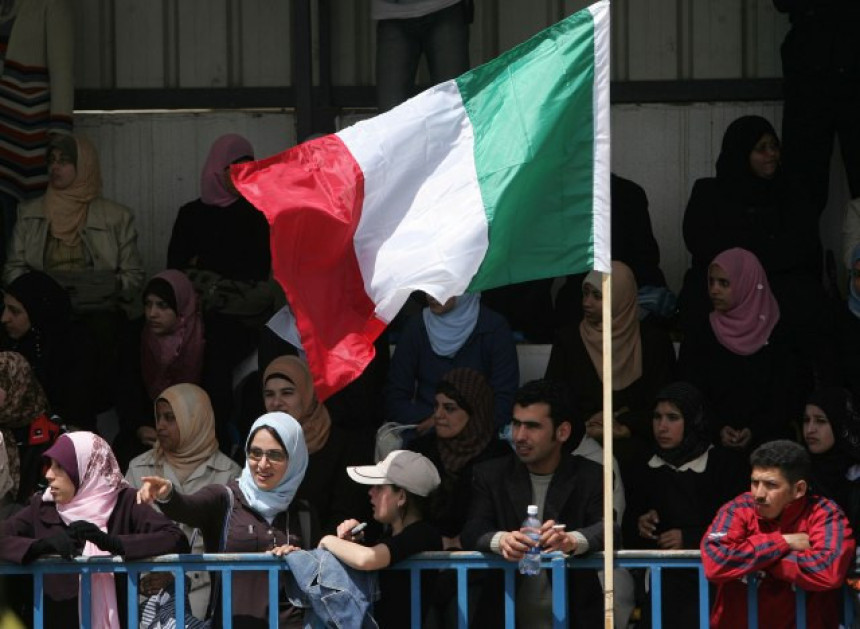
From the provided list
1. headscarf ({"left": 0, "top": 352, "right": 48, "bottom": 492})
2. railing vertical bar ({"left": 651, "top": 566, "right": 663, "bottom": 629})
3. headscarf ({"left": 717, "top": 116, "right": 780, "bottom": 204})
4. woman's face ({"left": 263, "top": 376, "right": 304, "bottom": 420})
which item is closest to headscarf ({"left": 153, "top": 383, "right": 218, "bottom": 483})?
woman's face ({"left": 263, "top": 376, "right": 304, "bottom": 420})

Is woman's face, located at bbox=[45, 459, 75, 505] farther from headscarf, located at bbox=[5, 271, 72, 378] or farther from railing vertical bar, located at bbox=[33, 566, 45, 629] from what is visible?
headscarf, located at bbox=[5, 271, 72, 378]

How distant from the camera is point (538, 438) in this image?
9859 mm

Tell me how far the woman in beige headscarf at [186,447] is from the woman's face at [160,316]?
3.00 ft

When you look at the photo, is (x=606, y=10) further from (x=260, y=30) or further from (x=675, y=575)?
(x=260, y=30)

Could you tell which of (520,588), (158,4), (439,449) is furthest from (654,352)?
(158,4)

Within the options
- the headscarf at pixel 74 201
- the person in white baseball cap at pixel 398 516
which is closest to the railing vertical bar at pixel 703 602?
the person in white baseball cap at pixel 398 516

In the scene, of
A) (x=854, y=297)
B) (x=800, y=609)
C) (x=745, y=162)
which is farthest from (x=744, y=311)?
(x=800, y=609)

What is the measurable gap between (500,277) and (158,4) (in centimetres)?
551

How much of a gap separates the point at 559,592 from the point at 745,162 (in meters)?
3.76

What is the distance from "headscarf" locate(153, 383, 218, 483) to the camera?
10.9 metres

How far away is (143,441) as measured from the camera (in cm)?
1174

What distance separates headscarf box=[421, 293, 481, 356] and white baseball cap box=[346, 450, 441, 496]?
2005mm

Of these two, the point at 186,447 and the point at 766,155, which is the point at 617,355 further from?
the point at 186,447

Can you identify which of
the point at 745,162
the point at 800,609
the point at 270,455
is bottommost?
the point at 800,609
